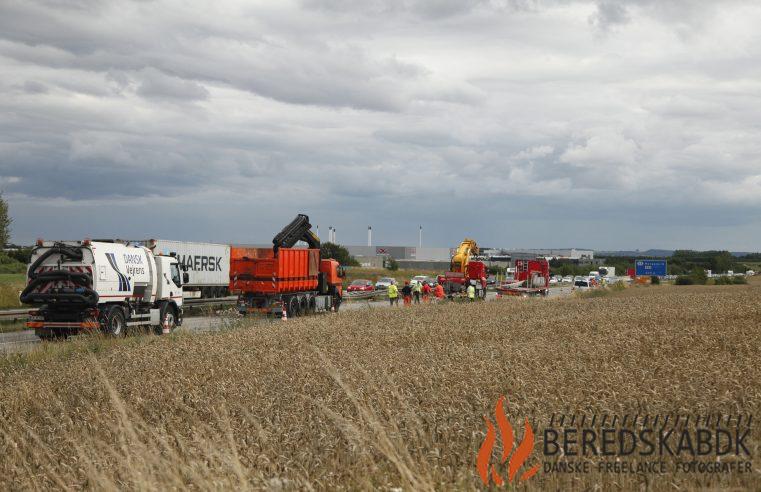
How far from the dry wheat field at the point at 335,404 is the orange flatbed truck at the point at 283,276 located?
49.9 ft

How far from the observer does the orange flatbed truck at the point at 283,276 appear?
31016 mm

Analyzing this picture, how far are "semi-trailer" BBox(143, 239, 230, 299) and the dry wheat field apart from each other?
2761 centimetres

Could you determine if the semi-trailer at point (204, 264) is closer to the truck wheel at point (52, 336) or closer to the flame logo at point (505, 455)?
the truck wheel at point (52, 336)

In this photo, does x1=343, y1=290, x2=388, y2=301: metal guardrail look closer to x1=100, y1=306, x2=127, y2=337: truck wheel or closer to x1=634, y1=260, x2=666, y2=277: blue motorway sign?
x1=100, y1=306, x2=127, y2=337: truck wheel

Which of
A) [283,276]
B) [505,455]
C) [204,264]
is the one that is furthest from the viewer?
[204,264]

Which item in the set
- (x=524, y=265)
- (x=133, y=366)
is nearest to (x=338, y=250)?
(x=524, y=265)

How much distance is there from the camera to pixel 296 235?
3459cm

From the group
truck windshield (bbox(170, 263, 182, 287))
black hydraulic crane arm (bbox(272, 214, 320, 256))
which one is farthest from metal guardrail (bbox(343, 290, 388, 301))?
truck windshield (bbox(170, 263, 182, 287))

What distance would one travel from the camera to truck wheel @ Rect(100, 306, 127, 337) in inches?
894

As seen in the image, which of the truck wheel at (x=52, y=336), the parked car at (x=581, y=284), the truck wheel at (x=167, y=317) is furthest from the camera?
the parked car at (x=581, y=284)

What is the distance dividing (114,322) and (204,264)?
73.5 ft

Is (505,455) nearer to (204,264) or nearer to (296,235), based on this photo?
(296,235)

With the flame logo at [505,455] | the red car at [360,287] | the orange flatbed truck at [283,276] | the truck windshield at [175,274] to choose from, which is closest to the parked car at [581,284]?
the red car at [360,287]

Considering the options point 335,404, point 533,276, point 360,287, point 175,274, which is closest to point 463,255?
point 533,276
